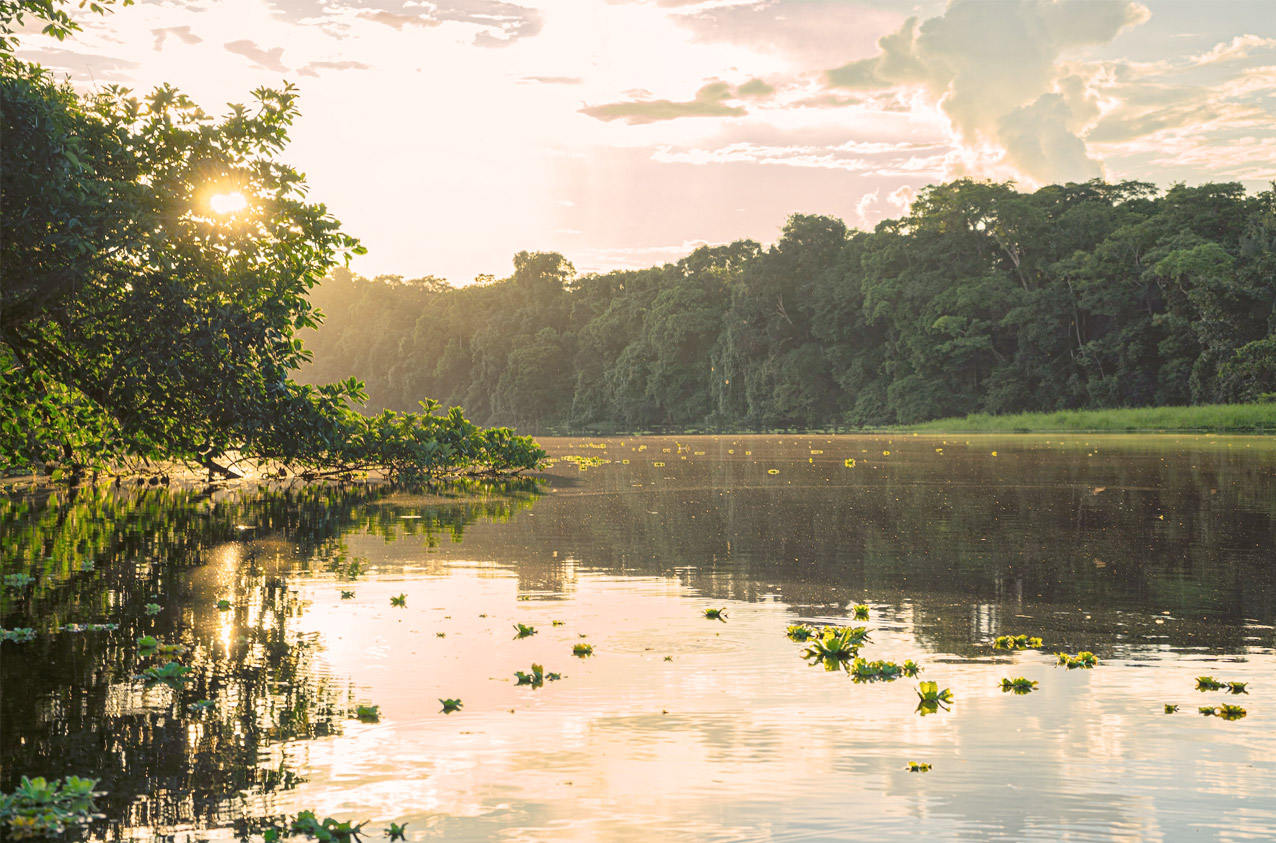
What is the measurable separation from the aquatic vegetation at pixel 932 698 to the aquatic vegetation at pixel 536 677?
254 centimetres

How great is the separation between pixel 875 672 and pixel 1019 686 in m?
1.01

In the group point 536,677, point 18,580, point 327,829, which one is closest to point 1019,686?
point 536,677

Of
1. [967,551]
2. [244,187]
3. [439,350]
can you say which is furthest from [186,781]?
[439,350]

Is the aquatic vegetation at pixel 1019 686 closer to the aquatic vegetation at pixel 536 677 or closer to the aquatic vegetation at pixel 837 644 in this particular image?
the aquatic vegetation at pixel 837 644

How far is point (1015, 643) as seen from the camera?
9.27 metres

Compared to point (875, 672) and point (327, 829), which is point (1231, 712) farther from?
point (327, 829)

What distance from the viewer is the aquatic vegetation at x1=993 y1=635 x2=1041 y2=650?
9172 mm

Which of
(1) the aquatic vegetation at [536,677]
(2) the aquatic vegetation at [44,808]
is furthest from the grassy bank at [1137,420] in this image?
(2) the aquatic vegetation at [44,808]

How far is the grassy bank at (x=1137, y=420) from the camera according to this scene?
6475cm

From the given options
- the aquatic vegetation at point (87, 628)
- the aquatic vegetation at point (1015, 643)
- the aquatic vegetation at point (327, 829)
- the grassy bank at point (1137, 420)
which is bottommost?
the aquatic vegetation at point (327, 829)

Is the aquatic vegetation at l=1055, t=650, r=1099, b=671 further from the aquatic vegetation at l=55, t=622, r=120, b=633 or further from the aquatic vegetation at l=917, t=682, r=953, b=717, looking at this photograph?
the aquatic vegetation at l=55, t=622, r=120, b=633

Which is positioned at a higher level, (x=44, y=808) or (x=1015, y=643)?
(x=1015, y=643)

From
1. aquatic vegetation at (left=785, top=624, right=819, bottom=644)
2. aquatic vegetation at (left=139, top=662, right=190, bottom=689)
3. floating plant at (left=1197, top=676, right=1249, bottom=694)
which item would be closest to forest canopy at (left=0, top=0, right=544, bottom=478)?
aquatic vegetation at (left=139, top=662, right=190, bottom=689)

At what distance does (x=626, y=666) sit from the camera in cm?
854
